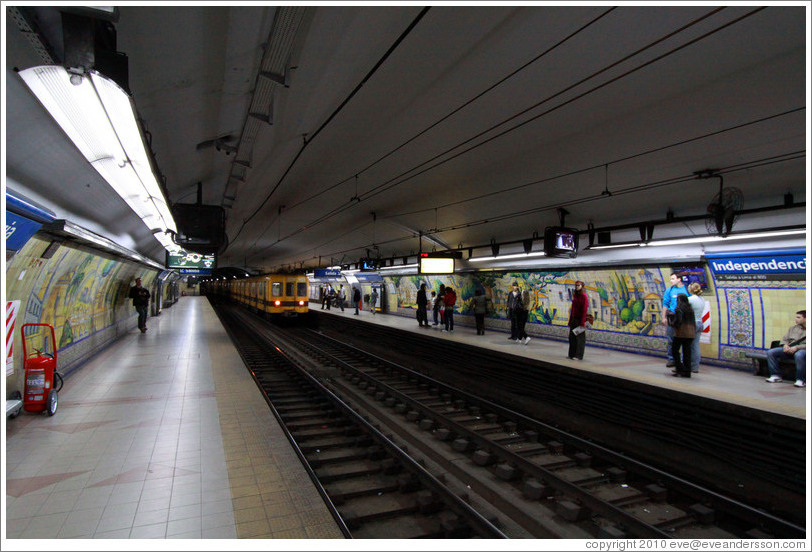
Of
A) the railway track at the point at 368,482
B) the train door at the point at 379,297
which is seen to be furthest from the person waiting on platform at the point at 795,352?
the train door at the point at 379,297

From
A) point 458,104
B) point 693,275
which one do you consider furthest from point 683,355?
point 458,104

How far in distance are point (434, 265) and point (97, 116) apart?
1018 centimetres

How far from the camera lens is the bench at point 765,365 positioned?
707cm

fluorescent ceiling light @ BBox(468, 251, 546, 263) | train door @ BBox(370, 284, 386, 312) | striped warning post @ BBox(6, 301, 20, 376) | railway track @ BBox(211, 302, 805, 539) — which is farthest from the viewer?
train door @ BBox(370, 284, 386, 312)

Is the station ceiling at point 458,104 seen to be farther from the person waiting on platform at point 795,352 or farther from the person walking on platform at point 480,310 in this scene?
the person walking on platform at point 480,310

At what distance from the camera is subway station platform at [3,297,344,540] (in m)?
3.16

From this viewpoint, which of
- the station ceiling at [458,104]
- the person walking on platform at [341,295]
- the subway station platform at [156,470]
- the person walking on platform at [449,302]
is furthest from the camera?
the person walking on platform at [341,295]

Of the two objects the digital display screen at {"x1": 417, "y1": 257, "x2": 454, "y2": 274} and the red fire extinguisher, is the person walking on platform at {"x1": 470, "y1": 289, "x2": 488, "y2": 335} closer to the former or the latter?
the digital display screen at {"x1": 417, "y1": 257, "x2": 454, "y2": 274}

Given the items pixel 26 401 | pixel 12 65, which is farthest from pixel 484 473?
pixel 26 401

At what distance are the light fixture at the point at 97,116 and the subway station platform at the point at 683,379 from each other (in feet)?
24.3

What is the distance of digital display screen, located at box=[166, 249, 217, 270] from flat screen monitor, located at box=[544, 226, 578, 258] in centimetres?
1135

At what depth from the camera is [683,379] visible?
7.10 metres

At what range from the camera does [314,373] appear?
9.73 meters

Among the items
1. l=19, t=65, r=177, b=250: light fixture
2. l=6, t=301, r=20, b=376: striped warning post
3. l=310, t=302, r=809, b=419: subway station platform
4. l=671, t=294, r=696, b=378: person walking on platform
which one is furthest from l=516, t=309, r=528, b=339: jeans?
l=6, t=301, r=20, b=376: striped warning post
